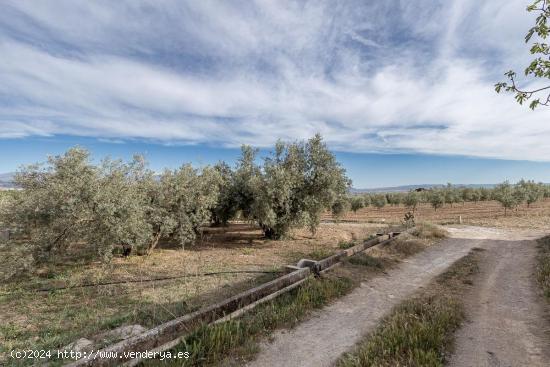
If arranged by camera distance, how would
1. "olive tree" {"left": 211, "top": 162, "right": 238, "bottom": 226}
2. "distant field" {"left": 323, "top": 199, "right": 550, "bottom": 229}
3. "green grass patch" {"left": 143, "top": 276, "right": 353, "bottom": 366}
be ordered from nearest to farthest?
"green grass patch" {"left": 143, "top": 276, "right": 353, "bottom": 366} → "olive tree" {"left": 211, "top": 162, "right": 238, "bottom": 226} → "distant field" {"left": 323, "top": 199, "right": 550, "bottom": 229}

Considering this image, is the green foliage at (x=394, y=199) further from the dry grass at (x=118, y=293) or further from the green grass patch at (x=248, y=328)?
the green grass patch at (x=248, y=328)

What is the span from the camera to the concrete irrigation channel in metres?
4.41

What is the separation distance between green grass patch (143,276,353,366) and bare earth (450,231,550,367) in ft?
10.3

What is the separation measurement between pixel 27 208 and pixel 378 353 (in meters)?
14.2

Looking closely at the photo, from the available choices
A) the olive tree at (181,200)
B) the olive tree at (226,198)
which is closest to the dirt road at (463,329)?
the olive tree at (181,200)

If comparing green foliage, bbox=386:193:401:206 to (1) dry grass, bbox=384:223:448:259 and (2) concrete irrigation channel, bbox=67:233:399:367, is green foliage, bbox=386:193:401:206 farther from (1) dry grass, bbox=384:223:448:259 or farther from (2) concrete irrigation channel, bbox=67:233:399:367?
(2) concrete irrigation channel, bbox=67:233:399:367

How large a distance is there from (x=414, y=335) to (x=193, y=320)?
4202mm

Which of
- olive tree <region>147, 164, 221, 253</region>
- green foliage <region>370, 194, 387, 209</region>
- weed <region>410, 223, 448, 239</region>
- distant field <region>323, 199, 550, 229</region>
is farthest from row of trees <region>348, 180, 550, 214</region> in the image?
olive tree <region>147, 164, 221, 253</region>

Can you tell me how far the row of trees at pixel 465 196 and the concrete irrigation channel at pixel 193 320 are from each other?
35.1 meters

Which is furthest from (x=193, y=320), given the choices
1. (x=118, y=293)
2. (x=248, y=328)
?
(x=118, y=293)

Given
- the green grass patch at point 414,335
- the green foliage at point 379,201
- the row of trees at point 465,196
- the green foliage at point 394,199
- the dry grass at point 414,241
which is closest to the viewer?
the green grass patch at point 414,335

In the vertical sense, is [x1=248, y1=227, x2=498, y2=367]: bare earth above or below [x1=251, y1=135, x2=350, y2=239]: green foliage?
below

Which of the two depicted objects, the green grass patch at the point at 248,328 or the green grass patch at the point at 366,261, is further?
the green grass patch at the point at 366,261

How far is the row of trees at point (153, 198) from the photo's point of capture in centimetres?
1212
